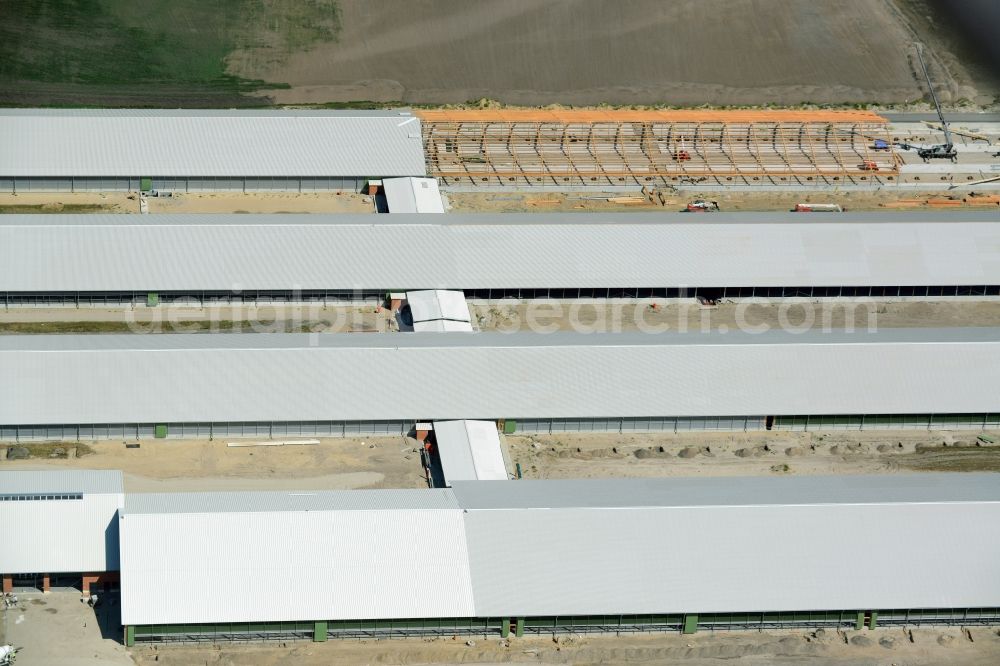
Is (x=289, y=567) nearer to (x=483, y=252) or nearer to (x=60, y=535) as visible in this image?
(x=60, y=535)

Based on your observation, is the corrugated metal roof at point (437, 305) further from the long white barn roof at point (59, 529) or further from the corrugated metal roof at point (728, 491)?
the long white barn roof at point (59, 529)

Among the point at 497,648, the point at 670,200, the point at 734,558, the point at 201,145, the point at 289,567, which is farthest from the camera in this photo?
the point at 670,200

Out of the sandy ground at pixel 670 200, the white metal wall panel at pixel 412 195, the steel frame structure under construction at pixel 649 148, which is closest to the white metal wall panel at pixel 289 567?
the white metal wall panel at pixel 412 195

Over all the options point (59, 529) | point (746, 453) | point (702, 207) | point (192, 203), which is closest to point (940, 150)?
point (702, 207)

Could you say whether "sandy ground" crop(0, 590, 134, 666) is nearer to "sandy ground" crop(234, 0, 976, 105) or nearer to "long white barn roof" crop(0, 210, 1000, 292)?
"long white barn roof" crop(0, 210, 1000, 292)

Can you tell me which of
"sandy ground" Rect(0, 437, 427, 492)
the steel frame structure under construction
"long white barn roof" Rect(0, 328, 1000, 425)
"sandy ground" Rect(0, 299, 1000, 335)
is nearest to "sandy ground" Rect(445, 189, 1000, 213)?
the steel frame structure under construction
